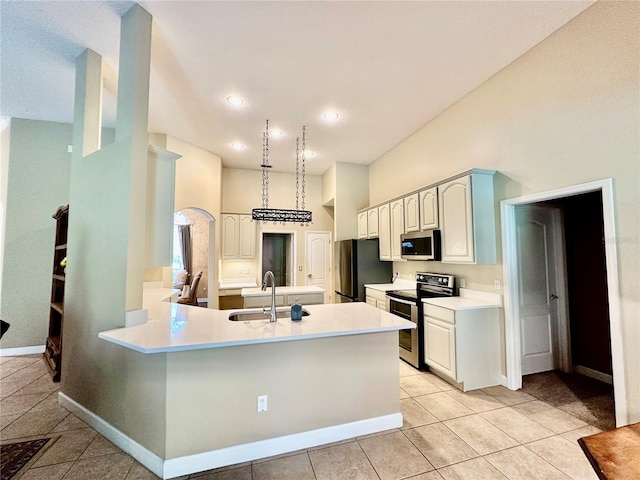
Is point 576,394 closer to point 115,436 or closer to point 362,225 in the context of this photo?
point 362,225

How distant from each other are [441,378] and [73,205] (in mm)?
4142

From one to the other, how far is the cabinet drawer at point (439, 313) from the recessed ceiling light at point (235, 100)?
3.41m

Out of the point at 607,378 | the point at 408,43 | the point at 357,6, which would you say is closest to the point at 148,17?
the point at 357,6

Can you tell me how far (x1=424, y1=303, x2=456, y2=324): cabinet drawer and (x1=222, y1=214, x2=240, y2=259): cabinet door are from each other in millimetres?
4057

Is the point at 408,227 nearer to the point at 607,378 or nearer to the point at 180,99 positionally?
the point at 607,378

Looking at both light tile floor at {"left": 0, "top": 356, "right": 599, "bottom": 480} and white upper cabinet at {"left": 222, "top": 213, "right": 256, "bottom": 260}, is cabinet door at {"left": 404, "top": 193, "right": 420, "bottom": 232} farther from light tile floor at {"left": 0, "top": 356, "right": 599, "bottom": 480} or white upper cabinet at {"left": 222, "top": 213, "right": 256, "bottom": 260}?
white upper cabinet at {"left": 222, "top": 213, "right": 256, "bottom": 260}

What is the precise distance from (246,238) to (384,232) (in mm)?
2990

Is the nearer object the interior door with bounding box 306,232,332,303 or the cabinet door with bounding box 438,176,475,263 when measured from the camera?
the cabinet door with bounding box 438,176,475,263

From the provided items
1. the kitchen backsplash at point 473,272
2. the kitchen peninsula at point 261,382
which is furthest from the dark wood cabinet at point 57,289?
the kitchen backsplash at point 473,272

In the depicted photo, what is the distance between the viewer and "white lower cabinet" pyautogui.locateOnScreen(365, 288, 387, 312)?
4.12m

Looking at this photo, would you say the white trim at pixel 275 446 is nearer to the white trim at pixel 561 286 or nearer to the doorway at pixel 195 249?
the white trim at pixel 561 286

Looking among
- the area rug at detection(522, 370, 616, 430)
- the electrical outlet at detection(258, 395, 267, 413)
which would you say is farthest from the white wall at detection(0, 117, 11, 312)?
the area rug at detection(522, 370, 616, 430)

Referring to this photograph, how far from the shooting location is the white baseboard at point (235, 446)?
1762mm

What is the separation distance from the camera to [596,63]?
7.09 feet
